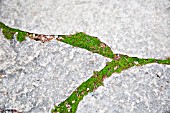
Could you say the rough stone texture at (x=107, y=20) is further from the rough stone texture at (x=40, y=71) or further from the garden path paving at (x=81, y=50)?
the rough stone texture at (x=40, y=71)

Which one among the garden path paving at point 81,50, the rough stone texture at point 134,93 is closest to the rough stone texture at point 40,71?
the garden path paving at point 81,50

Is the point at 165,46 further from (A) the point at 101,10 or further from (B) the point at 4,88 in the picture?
(B) the point at 4,88

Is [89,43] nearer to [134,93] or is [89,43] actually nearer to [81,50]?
[81,50]

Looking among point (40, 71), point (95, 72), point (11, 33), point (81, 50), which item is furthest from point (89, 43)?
point (11, 33)

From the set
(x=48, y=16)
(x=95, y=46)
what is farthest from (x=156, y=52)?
(x=48, y=16)

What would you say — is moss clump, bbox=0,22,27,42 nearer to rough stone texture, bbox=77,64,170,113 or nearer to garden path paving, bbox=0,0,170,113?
garden path paving, bbox=0,0,170,113
